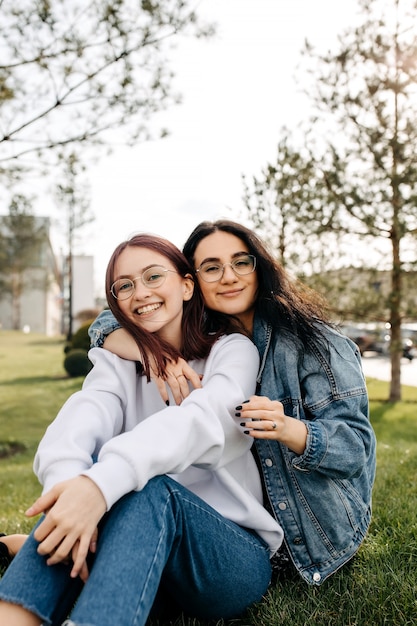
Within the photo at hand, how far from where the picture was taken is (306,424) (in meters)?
2.01

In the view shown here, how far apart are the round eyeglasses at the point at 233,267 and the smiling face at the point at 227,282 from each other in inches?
0.5

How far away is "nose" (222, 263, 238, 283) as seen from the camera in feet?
8.27

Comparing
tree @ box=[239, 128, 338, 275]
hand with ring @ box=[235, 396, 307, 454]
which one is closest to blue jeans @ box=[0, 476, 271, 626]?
hand with ring @ box=[235, 396, 307, 454]

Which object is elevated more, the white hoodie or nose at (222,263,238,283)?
nose at (222,263,238,283)

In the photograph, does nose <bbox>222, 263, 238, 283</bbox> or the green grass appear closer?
the green grass

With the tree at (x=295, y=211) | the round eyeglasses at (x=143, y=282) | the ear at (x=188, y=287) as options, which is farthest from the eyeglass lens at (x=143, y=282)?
the tree at (x=295, y=211)

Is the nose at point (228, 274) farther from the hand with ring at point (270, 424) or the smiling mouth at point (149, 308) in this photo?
the hand with ring at point (270, 424)

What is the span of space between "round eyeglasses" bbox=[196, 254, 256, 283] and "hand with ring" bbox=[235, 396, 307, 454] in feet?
2.47

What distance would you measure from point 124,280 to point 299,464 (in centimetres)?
104

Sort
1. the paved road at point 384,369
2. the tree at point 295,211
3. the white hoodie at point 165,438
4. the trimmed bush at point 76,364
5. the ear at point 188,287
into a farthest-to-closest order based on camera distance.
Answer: the paved road at point 384,369, the trimmed bush at point 76,364, the tree at point 295,211, the ear at point 188,287, the white hoodie at point 165,438

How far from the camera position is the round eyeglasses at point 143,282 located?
8.11ft

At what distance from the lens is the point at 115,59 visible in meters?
5.90

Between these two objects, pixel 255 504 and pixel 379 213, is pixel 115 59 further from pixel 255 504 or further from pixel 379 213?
pixel 379 213

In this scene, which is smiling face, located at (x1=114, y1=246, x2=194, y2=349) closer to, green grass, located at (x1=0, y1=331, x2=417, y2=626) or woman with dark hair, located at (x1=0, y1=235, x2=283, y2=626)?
woman with dark hair, located at (x1=0, y1=235, x2=283, y2=626)
